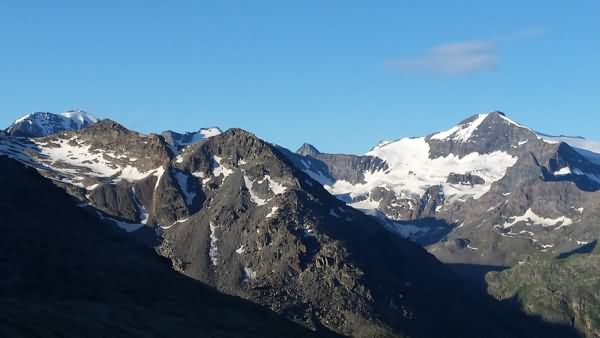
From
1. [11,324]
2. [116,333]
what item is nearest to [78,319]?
[116,333]

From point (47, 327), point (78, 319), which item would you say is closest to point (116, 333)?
point (78, 319)

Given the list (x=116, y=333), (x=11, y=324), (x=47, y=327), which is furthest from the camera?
(x=116, y=333)

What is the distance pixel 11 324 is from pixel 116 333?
32.2 m

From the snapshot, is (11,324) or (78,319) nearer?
(11,324)

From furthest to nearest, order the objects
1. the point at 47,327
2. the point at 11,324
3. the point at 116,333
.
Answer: the point at 116,333, the point at 47,327, the point at 11,324

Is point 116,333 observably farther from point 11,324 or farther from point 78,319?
point 11,324

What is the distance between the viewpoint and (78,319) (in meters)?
195

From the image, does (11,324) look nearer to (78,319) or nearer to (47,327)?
(47,327)

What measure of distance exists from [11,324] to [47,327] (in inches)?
450

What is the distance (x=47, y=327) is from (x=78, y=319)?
1998 centimetres

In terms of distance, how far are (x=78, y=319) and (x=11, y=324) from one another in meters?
31.1

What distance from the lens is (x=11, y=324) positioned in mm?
164125

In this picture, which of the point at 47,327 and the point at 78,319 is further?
the point at 78,319

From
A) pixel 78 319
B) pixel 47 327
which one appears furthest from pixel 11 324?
pixel 78 319
